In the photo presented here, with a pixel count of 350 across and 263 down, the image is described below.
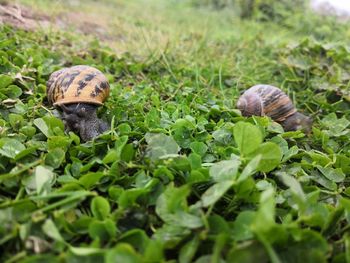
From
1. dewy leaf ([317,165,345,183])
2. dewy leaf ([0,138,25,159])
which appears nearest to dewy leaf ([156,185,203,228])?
dewy leaf ([0,138,25,159])

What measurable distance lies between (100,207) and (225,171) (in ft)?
1.58

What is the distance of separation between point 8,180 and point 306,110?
2.16 m

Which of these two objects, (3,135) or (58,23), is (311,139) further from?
(58,23)

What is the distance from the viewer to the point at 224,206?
1.47 m

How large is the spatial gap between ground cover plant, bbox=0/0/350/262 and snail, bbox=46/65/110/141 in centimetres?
8

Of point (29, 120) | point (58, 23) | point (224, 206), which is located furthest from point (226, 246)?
point (58, 23)

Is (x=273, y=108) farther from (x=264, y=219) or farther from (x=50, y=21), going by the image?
(x=50, y=21)

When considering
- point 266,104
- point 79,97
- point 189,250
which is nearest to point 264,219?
point 189,250

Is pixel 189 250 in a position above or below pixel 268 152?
below

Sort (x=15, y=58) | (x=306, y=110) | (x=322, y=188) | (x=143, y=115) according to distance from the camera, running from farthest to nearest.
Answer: (x=306, y=110), (x=15, y=58), (x=143, y=115), (x=322, y=188)

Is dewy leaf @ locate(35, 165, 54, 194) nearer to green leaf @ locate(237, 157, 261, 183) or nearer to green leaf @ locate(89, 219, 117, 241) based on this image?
green leaf @ locate(89, 219, 117, 241)

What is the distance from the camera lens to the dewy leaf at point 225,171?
1.42 m

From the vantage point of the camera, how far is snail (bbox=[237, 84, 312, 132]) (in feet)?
8.13

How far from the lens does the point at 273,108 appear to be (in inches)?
99.7
